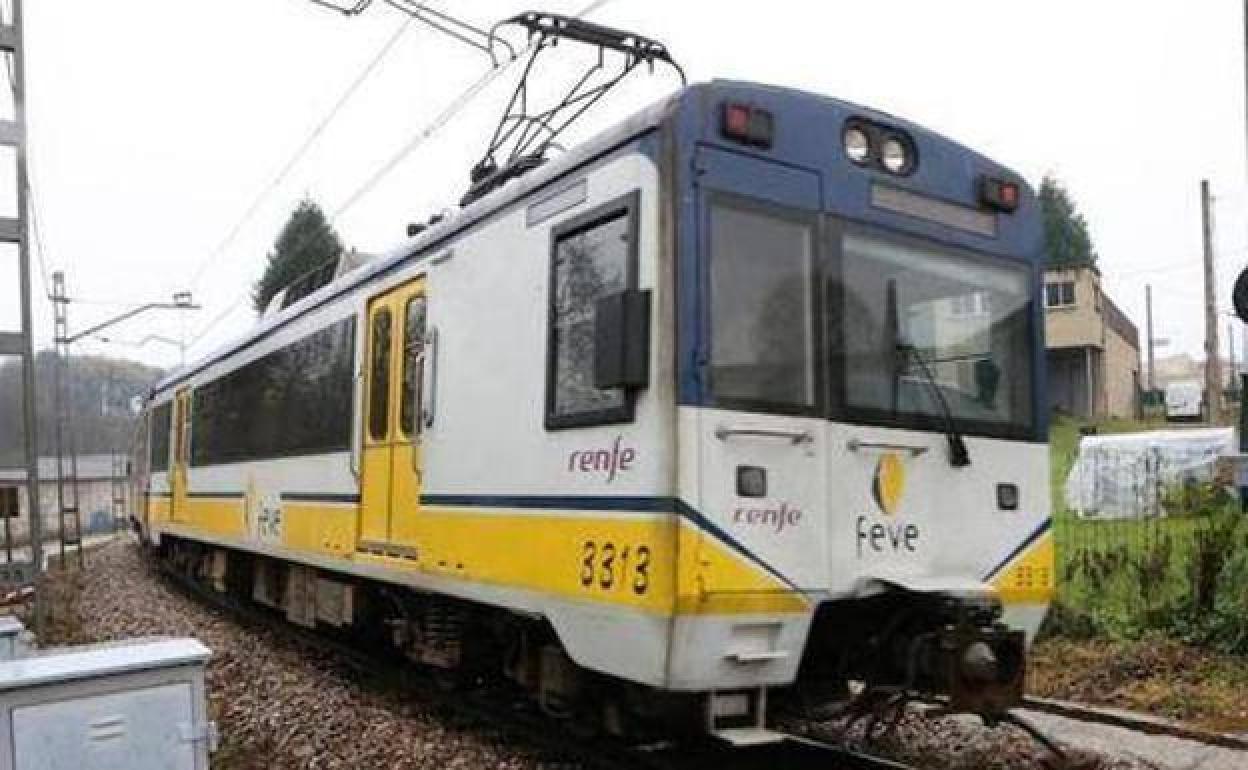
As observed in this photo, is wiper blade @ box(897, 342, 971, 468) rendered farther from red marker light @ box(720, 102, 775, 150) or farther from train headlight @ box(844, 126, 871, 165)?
red marker light @ box(720, 102, 775, 150)

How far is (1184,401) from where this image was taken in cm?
5766

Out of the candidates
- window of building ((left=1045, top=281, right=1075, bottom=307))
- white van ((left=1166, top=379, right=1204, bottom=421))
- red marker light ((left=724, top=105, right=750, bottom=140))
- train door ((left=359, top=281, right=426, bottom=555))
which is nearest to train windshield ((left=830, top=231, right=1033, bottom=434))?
red marker light ((left=724, top=105, right=750, bottom=140))

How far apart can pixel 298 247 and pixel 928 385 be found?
52378mm

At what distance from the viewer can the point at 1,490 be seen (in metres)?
10.1

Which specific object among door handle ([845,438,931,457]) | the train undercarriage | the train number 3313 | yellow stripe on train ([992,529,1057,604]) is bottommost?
the train undercarriage

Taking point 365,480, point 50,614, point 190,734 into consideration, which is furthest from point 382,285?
point 50,614

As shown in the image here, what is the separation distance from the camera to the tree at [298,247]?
5531 cm

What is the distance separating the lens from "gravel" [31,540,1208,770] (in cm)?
683

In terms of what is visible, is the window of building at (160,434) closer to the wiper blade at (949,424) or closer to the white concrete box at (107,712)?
the wiper blade at (949,424)

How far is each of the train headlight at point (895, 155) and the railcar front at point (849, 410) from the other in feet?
0.04

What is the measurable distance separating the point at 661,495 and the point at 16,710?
2.38 metres

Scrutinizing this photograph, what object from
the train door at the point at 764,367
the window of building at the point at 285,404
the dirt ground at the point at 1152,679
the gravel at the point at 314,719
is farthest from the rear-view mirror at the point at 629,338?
the window of building at the point at 285,404

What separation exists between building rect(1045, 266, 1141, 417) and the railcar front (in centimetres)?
4416

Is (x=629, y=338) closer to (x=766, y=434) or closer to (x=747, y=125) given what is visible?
(x=766, y=434)
